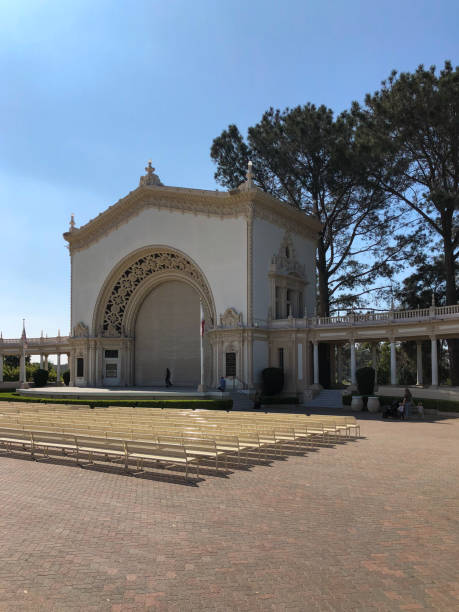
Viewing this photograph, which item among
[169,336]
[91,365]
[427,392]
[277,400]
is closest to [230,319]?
[277,400]

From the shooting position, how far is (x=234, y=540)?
819 cm

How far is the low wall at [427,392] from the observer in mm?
31222

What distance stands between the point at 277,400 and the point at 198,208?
52.6ft

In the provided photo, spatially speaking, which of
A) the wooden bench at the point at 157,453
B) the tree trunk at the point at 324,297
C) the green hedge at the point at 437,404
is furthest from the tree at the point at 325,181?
the wooden bench at the point at 157,453

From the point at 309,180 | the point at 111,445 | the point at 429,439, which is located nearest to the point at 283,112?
the point at 309,180

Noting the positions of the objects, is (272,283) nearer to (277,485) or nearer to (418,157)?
(418,157)

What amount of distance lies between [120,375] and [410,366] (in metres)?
29.0

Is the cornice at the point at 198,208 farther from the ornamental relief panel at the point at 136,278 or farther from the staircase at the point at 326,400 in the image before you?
the staircase at the point at 326,400

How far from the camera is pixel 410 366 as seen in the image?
183ft

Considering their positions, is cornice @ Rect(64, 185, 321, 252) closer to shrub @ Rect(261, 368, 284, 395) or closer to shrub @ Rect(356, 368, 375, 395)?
shrub @ Rect(261, 368, 284, 395)

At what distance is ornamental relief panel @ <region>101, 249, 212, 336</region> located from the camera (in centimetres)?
4494

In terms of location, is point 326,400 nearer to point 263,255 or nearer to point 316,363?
point 316,363

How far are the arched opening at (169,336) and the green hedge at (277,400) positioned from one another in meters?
11.2

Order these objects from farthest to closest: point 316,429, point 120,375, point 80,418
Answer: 1. point 120,375
2. point 80,418
3. point 316,429
